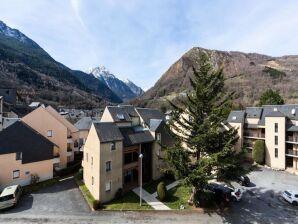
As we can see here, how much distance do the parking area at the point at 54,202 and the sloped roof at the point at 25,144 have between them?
18.9ft

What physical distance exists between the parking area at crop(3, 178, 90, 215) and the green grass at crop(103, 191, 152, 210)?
3.15m

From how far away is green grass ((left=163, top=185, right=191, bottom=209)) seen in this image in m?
30.1

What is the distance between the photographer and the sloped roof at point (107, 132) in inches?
1251

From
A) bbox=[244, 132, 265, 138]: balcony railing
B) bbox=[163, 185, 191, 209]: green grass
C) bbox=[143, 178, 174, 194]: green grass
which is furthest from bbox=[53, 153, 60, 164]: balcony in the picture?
bbox=[244, 132, 265, 138]: balcony railing

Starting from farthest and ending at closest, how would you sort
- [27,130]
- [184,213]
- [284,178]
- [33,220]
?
[284,178] → [27,130] → [184,213] → [33,220]

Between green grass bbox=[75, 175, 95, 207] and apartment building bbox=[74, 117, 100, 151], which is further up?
apartment building bbox=[74, 117, 100, 151]

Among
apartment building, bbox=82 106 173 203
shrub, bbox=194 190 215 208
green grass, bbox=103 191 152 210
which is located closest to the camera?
shrub, bbox=194 190 215 208

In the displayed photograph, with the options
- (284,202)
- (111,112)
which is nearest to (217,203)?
(284,202)

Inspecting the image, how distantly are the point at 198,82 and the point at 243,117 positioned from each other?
31.4m

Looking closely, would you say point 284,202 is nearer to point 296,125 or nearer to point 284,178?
point 284,178

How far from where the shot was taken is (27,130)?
37719mm

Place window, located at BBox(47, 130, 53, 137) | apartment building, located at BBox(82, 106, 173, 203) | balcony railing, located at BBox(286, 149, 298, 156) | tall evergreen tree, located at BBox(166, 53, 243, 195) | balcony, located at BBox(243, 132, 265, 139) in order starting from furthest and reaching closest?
balcony, located at BBox(243, 132, 265, 139) → balcony railing, located at BBox(286, 149, 298, 156) → window, located at BBox(47, 130, 53, 137) → apartment building, located at BBox(82, 106, 173, 203) → tall evergreen tree, located at BBox(166, 53, 243, 195)

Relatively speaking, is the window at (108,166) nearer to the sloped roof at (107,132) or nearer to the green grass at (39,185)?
the sloped roof at (107,132)

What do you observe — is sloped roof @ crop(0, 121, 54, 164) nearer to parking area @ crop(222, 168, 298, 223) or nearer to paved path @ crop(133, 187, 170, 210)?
paved path @ crop(133, 187, 170, 210)
